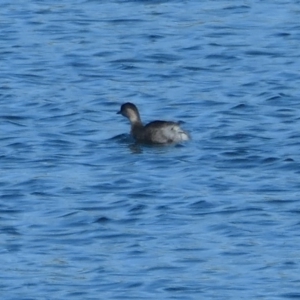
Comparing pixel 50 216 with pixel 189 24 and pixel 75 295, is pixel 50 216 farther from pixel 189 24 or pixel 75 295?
pixel 189 24

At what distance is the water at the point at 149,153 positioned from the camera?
12352 millimetres

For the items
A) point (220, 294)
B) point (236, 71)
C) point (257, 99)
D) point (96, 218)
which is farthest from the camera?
point (236, 71)

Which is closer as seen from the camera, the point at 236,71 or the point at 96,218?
the point at 96,218

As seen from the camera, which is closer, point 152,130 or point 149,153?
point 149,153

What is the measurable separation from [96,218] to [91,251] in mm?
1033

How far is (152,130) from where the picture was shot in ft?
55.1

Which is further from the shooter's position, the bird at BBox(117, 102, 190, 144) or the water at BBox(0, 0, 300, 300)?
the bird at BBox(117, 102, 190, 144)

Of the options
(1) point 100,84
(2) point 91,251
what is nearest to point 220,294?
(2) point 91,251

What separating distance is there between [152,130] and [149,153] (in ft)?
0.98

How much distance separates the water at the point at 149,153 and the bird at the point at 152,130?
0.54 feet

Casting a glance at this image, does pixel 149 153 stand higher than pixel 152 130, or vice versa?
pixel 152 130

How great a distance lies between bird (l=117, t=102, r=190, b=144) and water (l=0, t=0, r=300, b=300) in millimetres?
164

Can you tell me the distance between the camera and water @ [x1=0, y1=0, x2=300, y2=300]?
1235cm

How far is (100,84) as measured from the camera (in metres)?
20.0
